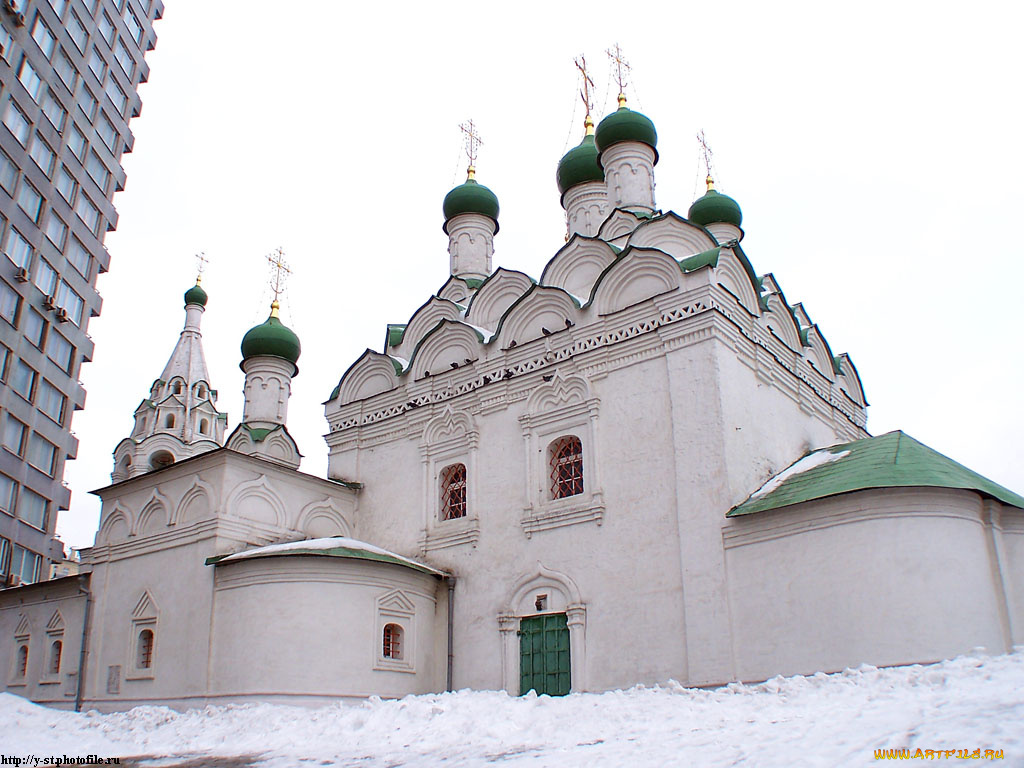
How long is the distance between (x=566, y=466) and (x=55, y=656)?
25.5 ft

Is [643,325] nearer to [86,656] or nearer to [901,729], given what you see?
[901,729]

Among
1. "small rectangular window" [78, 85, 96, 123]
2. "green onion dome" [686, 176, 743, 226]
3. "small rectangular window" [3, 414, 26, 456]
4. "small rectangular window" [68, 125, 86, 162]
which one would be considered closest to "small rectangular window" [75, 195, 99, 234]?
"small rectangular window" [68, 125, 86, 162]

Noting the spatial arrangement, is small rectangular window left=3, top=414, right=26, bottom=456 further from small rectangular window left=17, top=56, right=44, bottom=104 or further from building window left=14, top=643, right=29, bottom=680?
small rectangular window left=17, top=56, right=44, bottom=104

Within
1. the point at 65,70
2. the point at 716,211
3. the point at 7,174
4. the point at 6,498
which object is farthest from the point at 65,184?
the point at 716,211

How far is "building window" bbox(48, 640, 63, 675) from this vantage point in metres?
12.3

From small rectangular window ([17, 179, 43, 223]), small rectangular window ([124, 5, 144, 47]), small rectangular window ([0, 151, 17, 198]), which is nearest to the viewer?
small rectangular window ([0, 151, 17, 198])

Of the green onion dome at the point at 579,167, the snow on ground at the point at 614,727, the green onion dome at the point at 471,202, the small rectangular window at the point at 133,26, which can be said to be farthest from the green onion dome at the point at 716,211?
the small rectangular window at the point at 133,26

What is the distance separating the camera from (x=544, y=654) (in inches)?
385

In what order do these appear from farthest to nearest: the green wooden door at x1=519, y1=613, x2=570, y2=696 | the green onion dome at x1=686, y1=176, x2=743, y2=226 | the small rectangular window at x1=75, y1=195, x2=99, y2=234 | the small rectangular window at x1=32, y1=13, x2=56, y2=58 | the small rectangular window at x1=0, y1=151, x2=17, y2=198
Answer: the small rectangular window at x1=75, y1=195, x2=99, y2=234 < the small rectangular window at x1=32, y1=13, x2=56, y2=58 < the small rectangular window at x1=0, y1=151, x2=17, y2=198 < the green onion dome at x1=686, y1=176, x2=743, y2=226 < the green wooden door at x1=519, y1=613, x2=570, y2=696

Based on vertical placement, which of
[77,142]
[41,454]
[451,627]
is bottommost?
[451,627]

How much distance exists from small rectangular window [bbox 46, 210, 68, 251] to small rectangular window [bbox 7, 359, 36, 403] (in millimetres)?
2688

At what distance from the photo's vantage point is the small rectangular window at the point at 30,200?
17.4 meters

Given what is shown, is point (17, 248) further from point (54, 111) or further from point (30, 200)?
point (54, 111)

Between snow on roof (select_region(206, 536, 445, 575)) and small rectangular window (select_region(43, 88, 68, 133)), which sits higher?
small rectangular window (select_region(43, 88, 68, 133))
